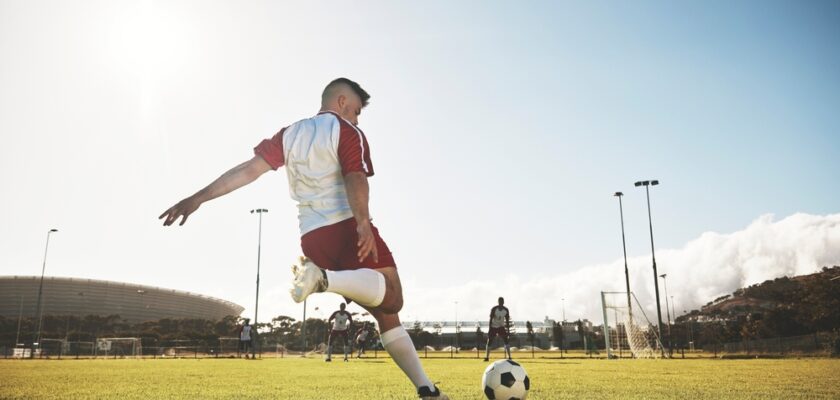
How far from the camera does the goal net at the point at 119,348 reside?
3556cm

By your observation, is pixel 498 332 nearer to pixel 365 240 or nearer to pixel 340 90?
pixel 340 90

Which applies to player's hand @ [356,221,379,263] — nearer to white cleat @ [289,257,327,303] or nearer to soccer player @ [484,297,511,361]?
white cleat @ [289,257,327,303]

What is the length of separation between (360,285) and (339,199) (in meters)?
0.70

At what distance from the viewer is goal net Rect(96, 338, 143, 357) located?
35562 mm

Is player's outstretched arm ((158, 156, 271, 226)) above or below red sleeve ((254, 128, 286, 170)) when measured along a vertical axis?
below

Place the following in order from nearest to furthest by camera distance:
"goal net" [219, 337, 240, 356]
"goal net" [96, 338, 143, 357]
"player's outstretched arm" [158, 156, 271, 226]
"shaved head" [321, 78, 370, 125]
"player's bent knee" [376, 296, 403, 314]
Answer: "player's bent knee" [376, 296, 403, 314] → "player's outstretched arm" [158, 156, 271, 226] → "shaved head" [321, 78, 370, 125] → "goal net" [96, 338, 143, 357] → "goal net" [219, 337, 240, 356]

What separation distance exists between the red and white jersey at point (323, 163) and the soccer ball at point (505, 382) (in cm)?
182

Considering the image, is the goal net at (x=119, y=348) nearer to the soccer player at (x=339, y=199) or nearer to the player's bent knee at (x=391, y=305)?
the soccer player at (x=339, y=199)

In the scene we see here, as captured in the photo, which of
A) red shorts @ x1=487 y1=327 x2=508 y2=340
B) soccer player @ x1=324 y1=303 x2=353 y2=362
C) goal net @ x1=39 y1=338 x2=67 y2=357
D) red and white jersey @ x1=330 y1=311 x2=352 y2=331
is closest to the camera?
red shorts @ x1=487 y1=327 x2=508 y2=340

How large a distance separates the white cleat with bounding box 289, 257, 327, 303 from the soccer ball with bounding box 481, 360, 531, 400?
1945 mm

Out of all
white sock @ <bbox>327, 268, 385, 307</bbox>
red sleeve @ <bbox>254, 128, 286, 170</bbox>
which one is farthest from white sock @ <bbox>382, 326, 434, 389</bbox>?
red sleeve @ <bbox>254, 128, 286, 170</bbox>

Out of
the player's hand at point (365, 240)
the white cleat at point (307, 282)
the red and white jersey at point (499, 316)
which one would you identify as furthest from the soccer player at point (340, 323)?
the white cleat at point (307, 282)

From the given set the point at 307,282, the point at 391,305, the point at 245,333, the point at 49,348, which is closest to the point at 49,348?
the point at 49,348

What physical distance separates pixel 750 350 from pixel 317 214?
122 ft
